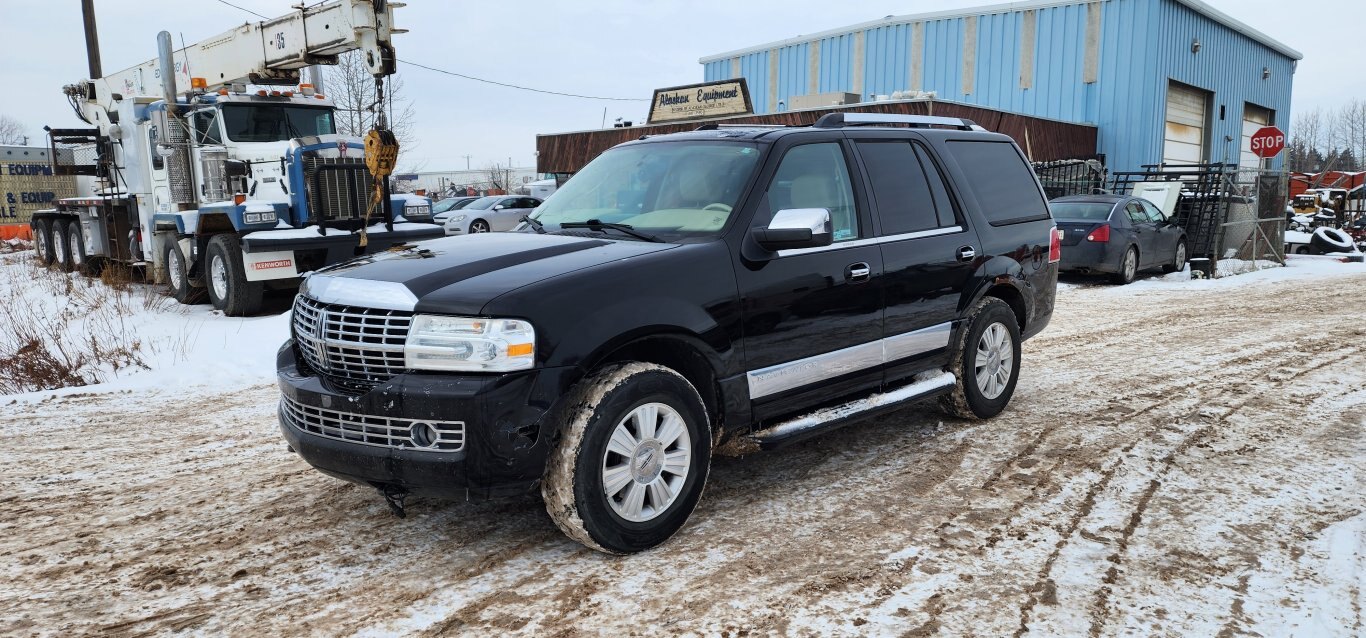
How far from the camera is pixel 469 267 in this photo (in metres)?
3.93

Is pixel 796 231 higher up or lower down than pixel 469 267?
higher up

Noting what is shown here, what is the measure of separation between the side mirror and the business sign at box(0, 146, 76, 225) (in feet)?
128

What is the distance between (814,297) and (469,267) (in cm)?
174

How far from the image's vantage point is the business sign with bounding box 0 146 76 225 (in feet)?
115

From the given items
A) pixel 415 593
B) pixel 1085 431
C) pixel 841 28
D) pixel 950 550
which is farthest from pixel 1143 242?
pixel 841 28

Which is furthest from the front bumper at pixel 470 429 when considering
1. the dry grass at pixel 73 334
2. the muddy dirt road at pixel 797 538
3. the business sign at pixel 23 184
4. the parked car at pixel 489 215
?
the business sign at pixel 23 184

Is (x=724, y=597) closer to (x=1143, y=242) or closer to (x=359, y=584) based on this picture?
(x=359, y=584)

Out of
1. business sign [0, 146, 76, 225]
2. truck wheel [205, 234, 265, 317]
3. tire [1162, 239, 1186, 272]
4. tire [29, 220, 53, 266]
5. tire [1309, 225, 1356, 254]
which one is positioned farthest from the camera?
business sign [0, 146, 76, 225]

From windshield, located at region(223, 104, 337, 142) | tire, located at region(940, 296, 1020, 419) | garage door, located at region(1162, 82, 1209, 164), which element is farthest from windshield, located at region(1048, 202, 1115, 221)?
garage door, located at region(1162, 82, 1209, 164)

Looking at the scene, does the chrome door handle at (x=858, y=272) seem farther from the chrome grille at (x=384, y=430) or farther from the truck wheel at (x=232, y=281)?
the truck wheel at (x=232, y=281)

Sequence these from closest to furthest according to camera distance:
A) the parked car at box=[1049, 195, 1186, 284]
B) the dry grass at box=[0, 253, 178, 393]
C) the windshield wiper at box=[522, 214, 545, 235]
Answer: the windshield wiper at box=[522, 214, 545, 235]
the dry grass at box=[0, 253, 178, 393]
the parked car at box=[1049, 195, 1186, 284]

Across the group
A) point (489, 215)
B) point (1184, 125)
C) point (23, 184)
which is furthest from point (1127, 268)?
point (23, 184)

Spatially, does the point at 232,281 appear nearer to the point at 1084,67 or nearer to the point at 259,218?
the point at 259,218

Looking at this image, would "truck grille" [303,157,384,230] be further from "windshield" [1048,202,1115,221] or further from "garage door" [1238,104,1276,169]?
"garage door" [1238,104,1276,169]
